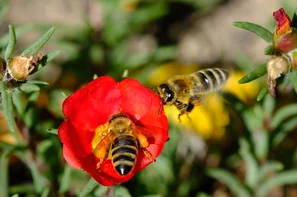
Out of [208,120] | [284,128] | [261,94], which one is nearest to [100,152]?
[261,94]

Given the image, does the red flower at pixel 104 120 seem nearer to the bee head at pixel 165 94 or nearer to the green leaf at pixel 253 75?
the bee head at pixel 165 94

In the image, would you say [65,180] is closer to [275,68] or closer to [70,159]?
[70,159]

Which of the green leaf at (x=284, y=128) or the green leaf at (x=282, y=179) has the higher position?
the green leaf at (x=284, y=128)

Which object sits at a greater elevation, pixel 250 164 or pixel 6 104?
pixel 6 104

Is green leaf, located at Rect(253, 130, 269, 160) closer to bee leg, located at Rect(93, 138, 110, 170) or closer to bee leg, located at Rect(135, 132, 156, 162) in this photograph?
bee leg, located at Rect(135, 132, 156, 162)

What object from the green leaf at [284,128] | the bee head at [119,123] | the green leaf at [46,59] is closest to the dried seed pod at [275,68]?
the bee head at [119,123]
